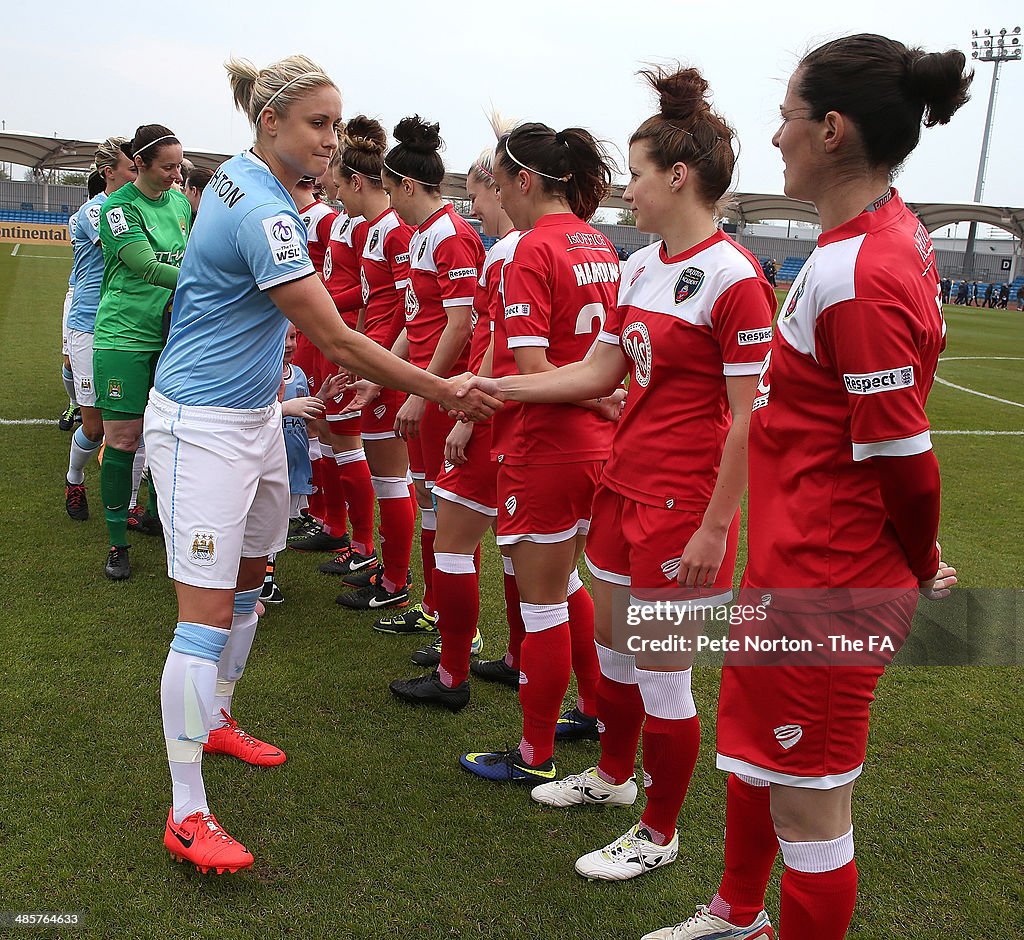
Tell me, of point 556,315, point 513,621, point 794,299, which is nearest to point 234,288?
point 556,315

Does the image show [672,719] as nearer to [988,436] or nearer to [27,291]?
[988,436]

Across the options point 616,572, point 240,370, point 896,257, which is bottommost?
point 616,572

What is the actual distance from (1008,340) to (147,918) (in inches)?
1071

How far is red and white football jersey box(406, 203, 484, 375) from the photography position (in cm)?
415

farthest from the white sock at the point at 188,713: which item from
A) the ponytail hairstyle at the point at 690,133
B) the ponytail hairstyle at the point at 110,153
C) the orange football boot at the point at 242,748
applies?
the ponytail hairstyle at the point at 110,153

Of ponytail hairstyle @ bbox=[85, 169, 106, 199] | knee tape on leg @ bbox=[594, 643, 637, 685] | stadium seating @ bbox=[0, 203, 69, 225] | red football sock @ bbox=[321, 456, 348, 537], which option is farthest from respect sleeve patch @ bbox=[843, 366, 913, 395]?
stadium seating @ bbox=[0, 203, 69, 225]

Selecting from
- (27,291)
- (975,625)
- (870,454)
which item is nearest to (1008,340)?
(975,625)

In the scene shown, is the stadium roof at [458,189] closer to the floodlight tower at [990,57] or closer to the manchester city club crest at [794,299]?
the floodlight tower at [990,57]

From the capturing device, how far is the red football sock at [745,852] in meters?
2.23

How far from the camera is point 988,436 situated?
10594 millimetres

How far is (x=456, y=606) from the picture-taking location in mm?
3855

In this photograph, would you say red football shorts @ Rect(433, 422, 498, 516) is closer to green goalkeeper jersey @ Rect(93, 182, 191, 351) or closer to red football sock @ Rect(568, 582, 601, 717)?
red football sock @ Rect(568, 582, 601, 717)

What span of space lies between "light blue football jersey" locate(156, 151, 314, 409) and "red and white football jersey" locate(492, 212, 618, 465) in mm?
753

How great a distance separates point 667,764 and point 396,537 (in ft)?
8.74
